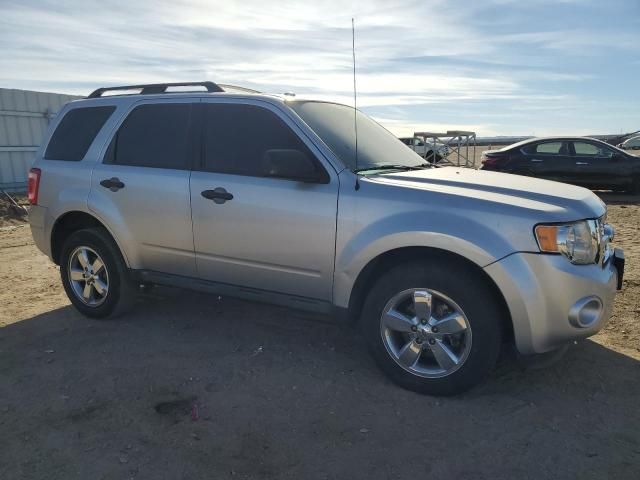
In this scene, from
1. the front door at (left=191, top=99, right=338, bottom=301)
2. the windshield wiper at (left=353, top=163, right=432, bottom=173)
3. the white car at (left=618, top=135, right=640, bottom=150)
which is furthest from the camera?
the white car at (left=618, top=135, right=640, bottom=150)

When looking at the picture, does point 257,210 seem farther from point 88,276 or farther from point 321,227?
point 88,276

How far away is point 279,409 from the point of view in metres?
3.17

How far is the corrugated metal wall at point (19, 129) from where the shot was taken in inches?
545

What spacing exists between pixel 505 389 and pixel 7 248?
7560 mm

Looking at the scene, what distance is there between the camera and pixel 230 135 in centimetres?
→ 393

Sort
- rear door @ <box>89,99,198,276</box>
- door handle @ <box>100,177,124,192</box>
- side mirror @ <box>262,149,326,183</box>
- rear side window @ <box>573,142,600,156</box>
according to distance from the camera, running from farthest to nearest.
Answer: rear side window @ <box>573,142,600,156</box>, door handle @ <box>100,177,124,192</box>, rear door @ <box>89,99,198,276</box>, side mirror @ <box>262,149,326,183</box>

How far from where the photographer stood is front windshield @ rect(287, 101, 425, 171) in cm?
368

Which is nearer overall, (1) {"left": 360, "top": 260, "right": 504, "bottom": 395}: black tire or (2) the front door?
(1) {"left": 360, "top": 260, "right": 504, "bottom": 395}: black tire

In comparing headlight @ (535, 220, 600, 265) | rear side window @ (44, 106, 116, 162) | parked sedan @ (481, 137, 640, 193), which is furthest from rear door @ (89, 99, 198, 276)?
parked sedan @ (481, 137, 640, 193)

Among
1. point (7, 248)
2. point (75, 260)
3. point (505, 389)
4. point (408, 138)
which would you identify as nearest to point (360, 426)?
point (505, 389)

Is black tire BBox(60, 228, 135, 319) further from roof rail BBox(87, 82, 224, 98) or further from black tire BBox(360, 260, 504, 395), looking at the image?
black tire BBox(360, 260, 504, 395)

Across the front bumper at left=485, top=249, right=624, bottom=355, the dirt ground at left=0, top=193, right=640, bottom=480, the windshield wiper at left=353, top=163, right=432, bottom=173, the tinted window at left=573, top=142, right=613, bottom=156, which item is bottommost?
the dirt ground at left=0, top=193, right=640, bottom=480

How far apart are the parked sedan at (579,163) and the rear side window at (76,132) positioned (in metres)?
10.6

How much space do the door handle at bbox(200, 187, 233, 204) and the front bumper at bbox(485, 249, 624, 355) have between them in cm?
188
